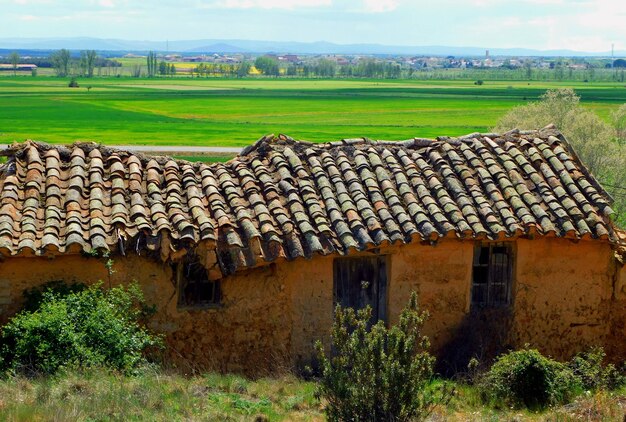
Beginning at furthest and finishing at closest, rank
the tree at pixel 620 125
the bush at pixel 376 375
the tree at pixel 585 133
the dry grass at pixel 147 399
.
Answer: the tree at pixel 620 125, the tree at pixel 585 133, the dry grass at pixel 147 399, the bush at pixel 376 375

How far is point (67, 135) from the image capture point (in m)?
58.7

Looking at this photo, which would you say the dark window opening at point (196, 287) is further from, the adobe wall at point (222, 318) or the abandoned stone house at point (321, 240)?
the adobe wall at point (222, 318)

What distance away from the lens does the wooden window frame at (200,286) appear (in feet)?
37.9

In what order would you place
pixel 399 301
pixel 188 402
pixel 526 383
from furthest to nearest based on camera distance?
pixel 399 301 < pixel 526 383 < pixel 188 402

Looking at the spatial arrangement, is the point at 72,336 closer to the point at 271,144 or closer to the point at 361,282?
the point at 361,282

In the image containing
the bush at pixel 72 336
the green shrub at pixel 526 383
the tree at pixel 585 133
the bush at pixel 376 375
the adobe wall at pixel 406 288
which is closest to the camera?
the bush at pixel 376 375

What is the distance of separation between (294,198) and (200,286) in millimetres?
1883

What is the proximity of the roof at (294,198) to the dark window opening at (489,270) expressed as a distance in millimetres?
707

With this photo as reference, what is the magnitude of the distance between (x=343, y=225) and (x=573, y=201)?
385 centimetres

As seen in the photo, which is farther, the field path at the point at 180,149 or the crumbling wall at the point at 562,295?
the field path at the point at 180,149

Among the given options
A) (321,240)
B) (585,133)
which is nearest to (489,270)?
(321,240)

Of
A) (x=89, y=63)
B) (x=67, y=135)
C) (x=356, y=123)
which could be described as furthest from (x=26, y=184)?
(x=89, y=63)

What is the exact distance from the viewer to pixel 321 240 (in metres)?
11.6

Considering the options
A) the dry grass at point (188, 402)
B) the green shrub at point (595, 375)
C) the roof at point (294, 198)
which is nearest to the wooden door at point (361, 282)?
the roof at point (294, 198)
